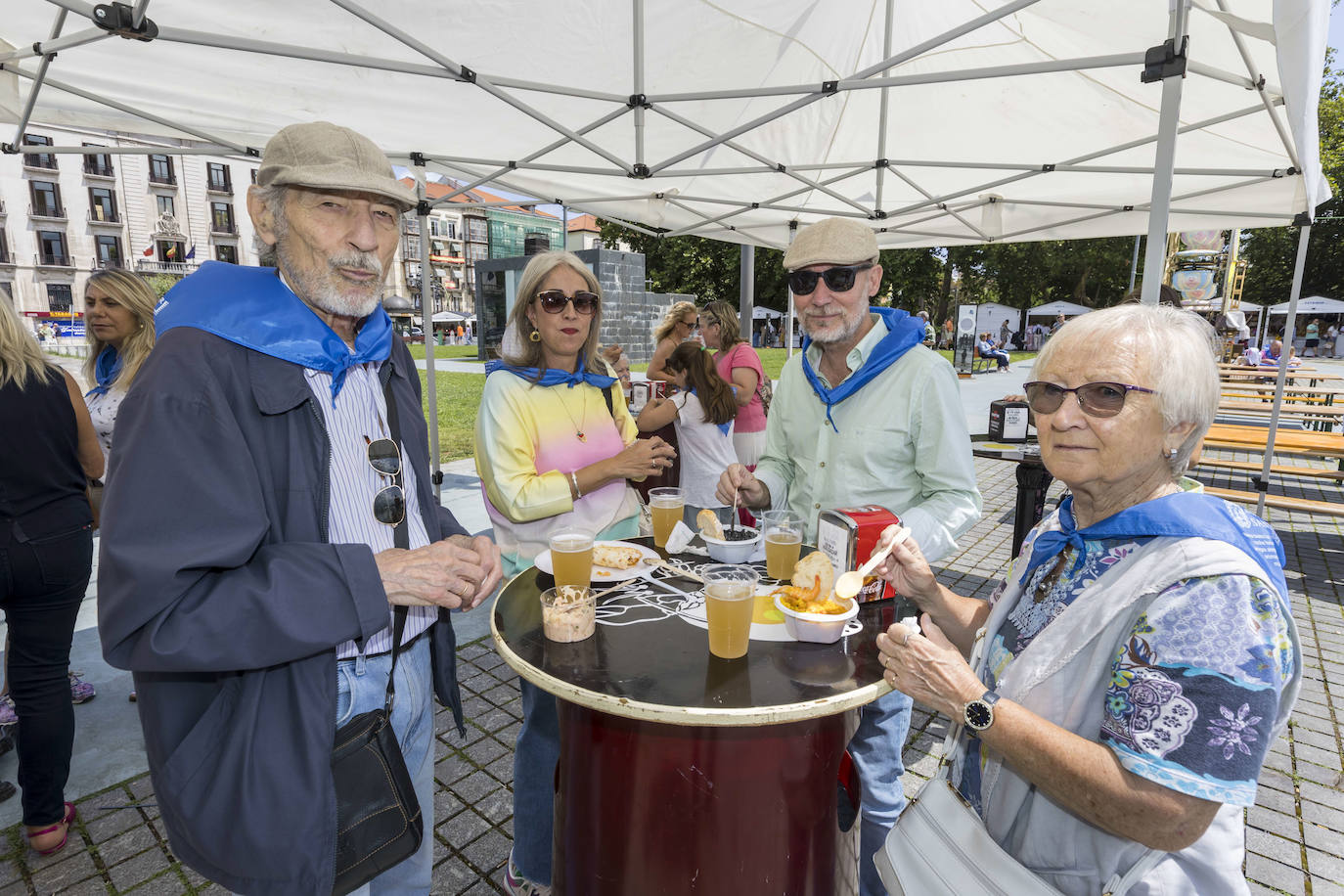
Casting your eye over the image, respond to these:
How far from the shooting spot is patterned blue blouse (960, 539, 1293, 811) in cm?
109

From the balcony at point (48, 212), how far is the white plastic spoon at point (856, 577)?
65352mm

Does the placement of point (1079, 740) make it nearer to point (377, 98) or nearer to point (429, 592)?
point (429, 592)

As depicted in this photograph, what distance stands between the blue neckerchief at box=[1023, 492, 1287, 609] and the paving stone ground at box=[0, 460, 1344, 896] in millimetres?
2298

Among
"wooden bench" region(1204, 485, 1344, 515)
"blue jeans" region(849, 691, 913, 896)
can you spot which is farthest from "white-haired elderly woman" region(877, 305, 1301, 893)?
"wooden bench" region(1204, 485, 1344, 515)

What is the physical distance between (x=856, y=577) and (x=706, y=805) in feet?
2.32

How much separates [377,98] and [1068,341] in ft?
17.1

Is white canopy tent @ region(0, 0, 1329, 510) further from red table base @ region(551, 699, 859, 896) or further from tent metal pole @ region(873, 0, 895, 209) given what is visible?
red table base @ region(551, 699, 859, 896)

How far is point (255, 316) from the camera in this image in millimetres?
1438

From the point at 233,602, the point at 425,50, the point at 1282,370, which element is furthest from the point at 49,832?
the point at 1282,370

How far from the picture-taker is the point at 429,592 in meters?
1.51

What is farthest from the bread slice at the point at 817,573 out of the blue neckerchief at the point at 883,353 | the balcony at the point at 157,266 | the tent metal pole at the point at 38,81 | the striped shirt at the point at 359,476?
the balcony at the point at 157,266

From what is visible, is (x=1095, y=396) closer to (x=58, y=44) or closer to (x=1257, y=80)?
(x=1257, y=80)

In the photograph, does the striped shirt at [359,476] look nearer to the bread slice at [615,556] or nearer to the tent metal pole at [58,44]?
the bread slice at [615,556]

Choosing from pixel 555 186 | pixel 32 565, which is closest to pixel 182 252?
pixel 555 186
